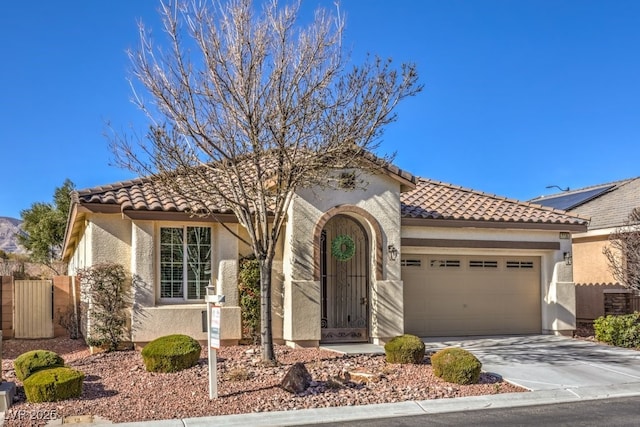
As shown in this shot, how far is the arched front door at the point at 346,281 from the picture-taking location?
1559cm

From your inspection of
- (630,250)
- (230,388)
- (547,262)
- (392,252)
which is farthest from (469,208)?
(230,388)

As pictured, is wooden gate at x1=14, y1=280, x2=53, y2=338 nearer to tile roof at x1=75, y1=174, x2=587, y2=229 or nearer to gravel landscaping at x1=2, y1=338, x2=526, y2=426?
gravel landscaping at x1=2, y1=338, x2=526, y2=426

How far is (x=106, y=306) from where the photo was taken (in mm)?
13500

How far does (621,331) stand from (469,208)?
507 centimetres

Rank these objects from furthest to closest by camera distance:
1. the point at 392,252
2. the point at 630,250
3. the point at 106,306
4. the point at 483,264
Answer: the point at 483,264, the point at 630,250, the point at 392,252, the point at 106,306

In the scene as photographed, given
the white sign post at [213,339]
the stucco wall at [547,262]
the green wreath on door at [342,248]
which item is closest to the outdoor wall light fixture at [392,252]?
the green wreath on door at [342,248]

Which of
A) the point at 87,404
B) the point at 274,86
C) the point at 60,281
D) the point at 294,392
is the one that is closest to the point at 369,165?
the point at 274,86

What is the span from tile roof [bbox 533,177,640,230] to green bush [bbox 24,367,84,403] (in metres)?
17.2

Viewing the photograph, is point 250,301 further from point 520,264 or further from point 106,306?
point 520,264

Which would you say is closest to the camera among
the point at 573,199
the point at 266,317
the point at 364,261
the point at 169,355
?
the point at 169,355

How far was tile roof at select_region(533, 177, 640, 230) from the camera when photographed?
21.5 m

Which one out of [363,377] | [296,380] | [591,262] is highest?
[591,262]

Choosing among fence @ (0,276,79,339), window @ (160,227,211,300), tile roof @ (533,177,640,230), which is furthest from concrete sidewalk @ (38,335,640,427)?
fence @ (0,276,79,339)

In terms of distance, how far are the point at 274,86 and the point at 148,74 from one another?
2.41m
